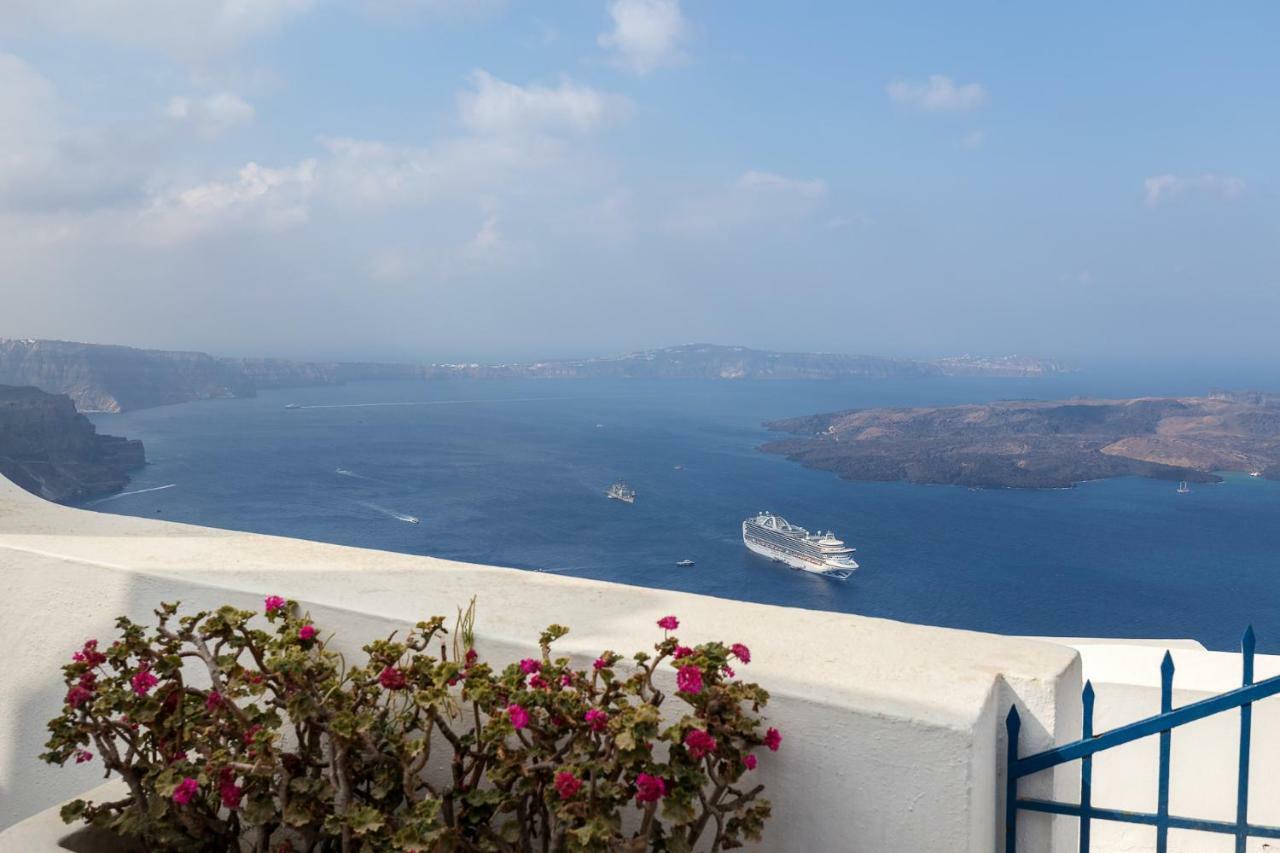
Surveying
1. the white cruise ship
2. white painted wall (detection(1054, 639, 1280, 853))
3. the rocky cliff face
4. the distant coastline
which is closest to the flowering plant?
white painted wall (detection(1054, 639, 1280, 853))

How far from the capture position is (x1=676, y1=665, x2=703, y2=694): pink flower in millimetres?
1377

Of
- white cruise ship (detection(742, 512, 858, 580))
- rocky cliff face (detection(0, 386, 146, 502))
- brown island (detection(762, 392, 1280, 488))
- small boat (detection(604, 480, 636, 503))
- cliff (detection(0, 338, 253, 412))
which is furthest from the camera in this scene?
brown island (detection(762, 392, 1280, 488))

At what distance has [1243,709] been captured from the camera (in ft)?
4.74

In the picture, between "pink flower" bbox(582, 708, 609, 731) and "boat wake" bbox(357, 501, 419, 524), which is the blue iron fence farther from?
"boat wake" bbox(357, 501, 419, 524)

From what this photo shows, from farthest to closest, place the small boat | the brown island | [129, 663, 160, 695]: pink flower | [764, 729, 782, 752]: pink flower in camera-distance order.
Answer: the brown island < the small boat < [129, 663, 160, 695]: pink flower < [764, 729, 782, 752]: pink flower

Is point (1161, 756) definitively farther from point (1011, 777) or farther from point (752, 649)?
point (752, 649)

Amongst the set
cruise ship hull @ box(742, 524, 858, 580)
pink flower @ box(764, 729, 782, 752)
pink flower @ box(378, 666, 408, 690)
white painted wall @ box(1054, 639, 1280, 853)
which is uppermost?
pink flower @ box(378, 666, 408, 690)

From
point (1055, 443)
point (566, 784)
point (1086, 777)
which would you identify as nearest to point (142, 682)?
point (566, 784)

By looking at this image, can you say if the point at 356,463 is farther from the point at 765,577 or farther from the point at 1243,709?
the point at 1243,709

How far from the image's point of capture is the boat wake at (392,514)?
1528 inches

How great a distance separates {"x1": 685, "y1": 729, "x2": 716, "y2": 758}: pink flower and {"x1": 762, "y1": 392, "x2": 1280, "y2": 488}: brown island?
54.1 m

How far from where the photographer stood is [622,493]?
45.0 metres

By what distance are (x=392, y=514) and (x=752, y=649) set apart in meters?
40.0

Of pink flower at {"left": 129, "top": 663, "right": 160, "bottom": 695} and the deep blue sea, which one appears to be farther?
the deep blue sea
